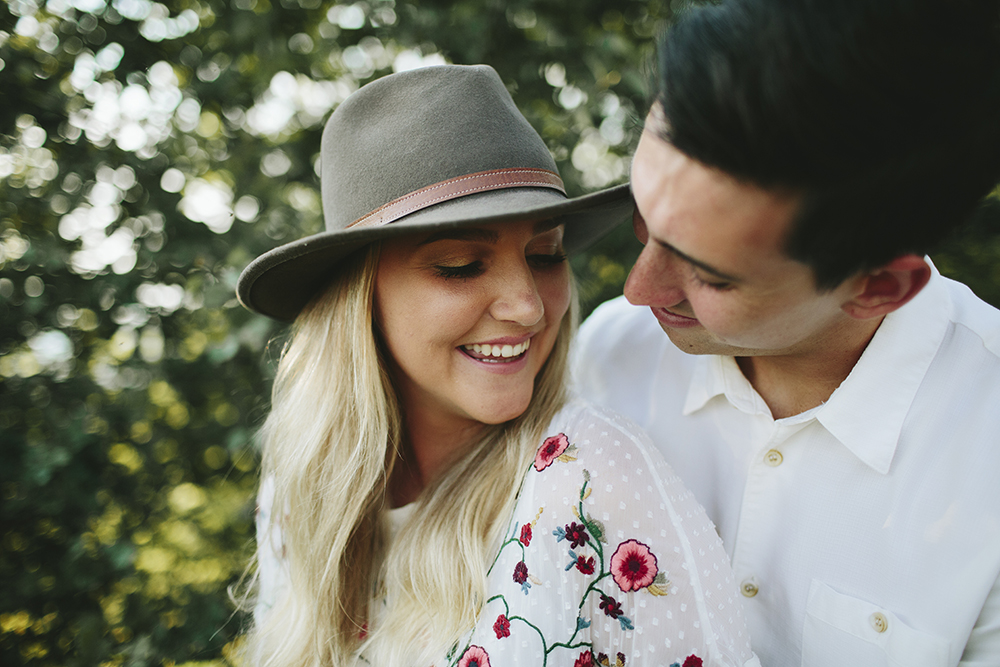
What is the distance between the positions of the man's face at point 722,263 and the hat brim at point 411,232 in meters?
0.21

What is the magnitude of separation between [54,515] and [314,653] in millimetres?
1607

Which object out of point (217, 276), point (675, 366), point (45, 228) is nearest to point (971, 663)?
point (675, 366)

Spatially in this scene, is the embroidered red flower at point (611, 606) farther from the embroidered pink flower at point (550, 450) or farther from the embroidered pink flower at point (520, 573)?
the embroidered pink flower at point (550, 450)

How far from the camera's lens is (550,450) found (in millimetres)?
1662

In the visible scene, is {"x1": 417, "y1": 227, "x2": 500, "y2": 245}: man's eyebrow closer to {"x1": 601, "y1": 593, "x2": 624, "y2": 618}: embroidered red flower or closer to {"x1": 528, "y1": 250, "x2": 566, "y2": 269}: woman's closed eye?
{"x1": 528, "y1": 250, "x2": 566, "y2": 269}: woman's closed eye

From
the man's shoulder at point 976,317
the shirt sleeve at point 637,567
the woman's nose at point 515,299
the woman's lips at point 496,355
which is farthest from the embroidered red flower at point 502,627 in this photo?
the man's shoulder at point 976,317

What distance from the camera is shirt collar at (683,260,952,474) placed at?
5.03 feet

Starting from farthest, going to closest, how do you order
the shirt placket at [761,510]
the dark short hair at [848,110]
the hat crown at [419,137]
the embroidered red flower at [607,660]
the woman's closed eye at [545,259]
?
the woman's closed eye at [545,259] < the shirt placket at [761,510] < the hat crown at [419,137] < the embroidered red flower at [607,660] < the dark short hair at [848,110]

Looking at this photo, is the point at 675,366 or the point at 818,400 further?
the point at 675,366

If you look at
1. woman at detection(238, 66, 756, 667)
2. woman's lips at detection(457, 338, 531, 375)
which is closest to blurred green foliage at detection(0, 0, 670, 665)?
woman at detection(238, 66, 756, 667)

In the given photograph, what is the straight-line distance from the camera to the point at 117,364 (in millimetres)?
2650

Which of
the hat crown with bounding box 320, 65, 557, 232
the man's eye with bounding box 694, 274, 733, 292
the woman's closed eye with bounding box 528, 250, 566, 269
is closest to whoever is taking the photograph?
the man's eye with bounding box 694, 274, 733, 292

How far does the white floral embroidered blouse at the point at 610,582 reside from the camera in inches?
55.5

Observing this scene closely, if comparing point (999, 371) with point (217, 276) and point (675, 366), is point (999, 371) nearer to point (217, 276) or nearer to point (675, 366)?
point (675, 366)
